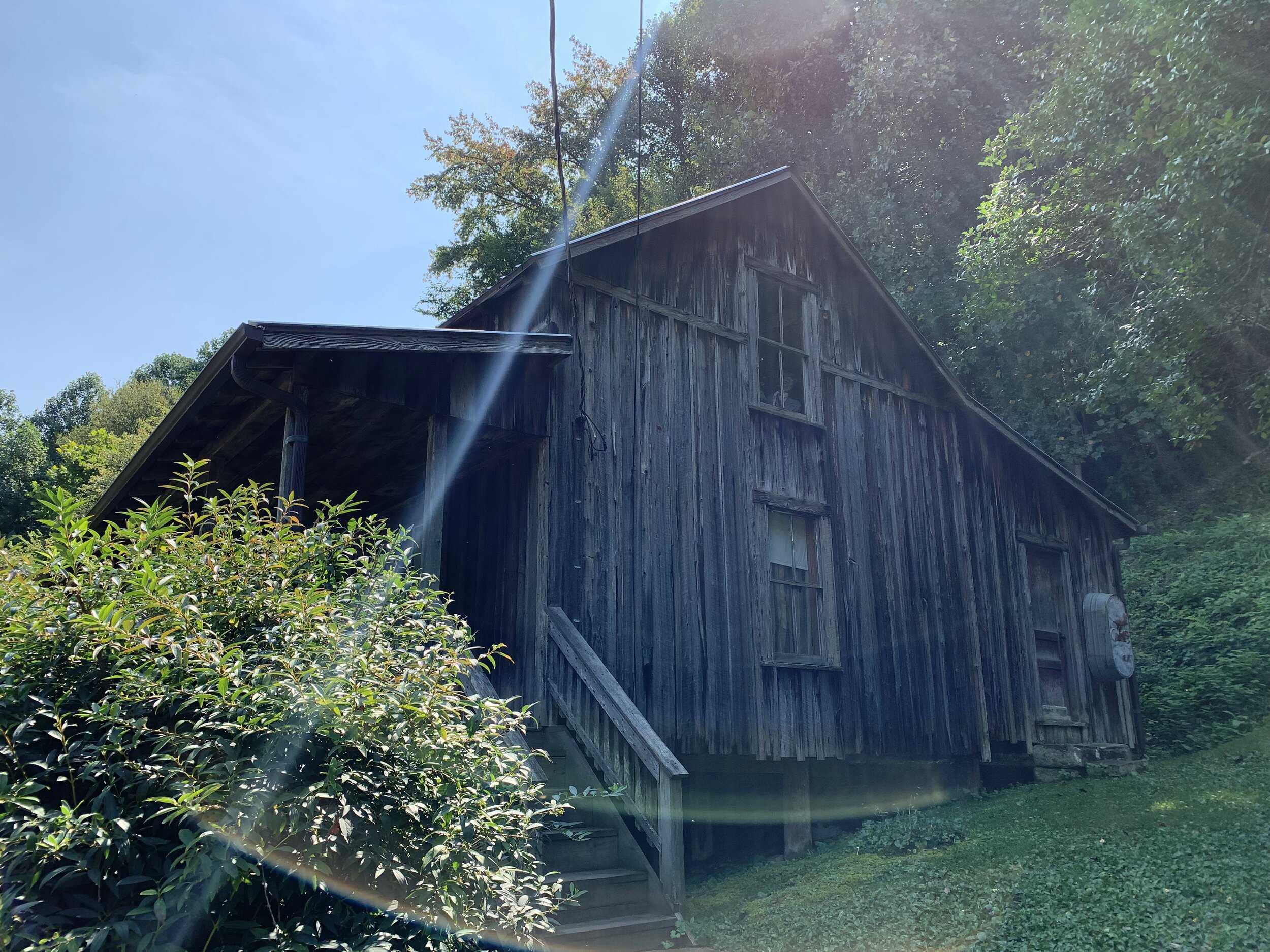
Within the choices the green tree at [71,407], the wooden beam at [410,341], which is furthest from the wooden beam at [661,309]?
the green tree at [71,407]

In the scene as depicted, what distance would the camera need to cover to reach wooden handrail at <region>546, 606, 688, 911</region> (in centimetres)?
673

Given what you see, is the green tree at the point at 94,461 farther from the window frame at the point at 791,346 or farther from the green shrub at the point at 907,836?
the green shrub at the point at 907,836

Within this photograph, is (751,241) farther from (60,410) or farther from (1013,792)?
(60,410)

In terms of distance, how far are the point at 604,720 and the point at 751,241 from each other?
6.31 meters

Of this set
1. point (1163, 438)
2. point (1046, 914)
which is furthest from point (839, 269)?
point (1163, 438)

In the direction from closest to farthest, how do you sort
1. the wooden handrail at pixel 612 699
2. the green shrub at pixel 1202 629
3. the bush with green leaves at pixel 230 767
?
the bush with green leaves at pixel 230 767 → the wooden handrail at pixel 612 699 → the green shrub at pixel 1202 629

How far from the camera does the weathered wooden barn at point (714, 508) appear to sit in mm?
7871

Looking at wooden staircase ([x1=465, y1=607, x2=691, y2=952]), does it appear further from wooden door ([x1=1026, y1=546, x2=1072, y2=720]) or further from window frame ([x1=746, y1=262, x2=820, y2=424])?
wooden door ([x1=1026, y1=546, x2=1072, y2=720])

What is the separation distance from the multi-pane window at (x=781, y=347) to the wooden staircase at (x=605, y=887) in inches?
213

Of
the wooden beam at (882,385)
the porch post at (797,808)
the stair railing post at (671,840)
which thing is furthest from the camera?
the wooden beam at (882,385)

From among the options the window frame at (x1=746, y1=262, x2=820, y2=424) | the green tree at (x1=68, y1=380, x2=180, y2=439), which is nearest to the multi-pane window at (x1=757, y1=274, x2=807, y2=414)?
the window frame at (x1=746, y1=262, x2=820, y2=424)

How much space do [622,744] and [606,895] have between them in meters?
1.17

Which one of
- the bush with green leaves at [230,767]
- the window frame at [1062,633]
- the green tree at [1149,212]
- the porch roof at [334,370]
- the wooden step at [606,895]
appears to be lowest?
the wooden step at [606,895]

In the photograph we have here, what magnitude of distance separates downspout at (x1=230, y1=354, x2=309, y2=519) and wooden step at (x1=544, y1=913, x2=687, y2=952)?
11.2 ft
